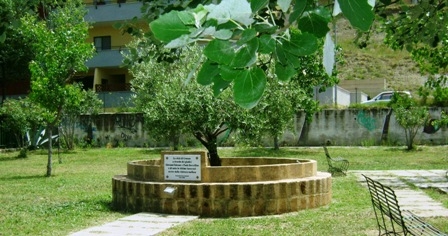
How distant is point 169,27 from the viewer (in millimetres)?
1525

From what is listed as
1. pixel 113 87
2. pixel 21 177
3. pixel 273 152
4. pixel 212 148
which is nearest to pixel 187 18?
pixel 212 148

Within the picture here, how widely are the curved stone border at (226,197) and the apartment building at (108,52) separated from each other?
21.3 m

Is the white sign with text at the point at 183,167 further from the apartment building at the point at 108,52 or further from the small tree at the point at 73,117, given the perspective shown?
the apartment building at the point at 108,52

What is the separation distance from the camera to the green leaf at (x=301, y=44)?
170cm

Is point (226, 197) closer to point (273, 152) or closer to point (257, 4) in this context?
point (257, 4)

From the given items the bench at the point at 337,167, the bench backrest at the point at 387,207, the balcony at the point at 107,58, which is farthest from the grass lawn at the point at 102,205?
the balcony at the point at 107,58

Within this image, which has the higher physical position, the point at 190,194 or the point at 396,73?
the point at 396,73

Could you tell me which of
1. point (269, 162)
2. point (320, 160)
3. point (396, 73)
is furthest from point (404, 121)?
point (396, 73)

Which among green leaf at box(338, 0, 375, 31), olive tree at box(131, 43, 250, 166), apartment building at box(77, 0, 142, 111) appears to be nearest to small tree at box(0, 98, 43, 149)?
apartment building at box(77, 0, 142, 111)

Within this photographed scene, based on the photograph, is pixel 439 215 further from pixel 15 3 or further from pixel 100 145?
pixel 100 145

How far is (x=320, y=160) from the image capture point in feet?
66.9

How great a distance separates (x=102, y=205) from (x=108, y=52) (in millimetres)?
24148

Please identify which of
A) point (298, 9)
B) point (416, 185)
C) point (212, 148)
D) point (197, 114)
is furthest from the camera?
point (416, 185)

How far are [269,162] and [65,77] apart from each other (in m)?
7.19
